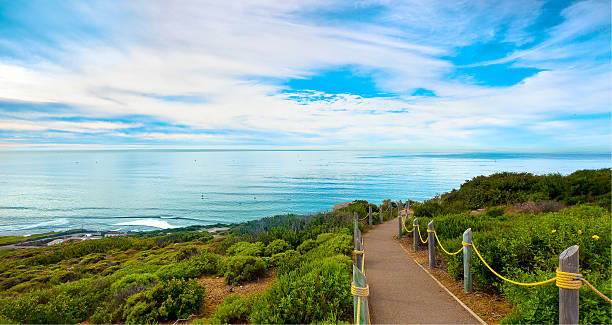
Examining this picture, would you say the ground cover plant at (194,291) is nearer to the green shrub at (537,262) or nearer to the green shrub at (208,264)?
the green shrub at (208,264)

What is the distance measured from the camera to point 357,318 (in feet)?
10.8

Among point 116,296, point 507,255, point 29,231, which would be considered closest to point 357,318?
point 507,255

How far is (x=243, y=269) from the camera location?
7273 mm

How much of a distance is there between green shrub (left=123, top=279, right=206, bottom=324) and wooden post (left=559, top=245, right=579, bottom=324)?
5481mm

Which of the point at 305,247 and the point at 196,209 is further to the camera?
the point at 196,209

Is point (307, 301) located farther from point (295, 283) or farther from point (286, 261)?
point (286, 261)

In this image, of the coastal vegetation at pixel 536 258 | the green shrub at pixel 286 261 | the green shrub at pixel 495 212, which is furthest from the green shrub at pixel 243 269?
the green shrub at pixel 495 212

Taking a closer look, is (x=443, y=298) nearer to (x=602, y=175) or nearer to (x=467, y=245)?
(x=467, y=245)

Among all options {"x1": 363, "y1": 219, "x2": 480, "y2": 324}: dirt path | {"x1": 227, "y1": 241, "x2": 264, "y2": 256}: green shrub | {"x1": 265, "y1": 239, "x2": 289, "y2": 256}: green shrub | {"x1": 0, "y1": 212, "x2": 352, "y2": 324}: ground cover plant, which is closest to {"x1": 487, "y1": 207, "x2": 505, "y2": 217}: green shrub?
{"x1": 363, "y1": 219, "x2": 480, "y2": 324}: dirt path

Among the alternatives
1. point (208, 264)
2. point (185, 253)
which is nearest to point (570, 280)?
point (208, 264)

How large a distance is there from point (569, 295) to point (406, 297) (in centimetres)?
301

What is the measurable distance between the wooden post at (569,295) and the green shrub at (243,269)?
595cm

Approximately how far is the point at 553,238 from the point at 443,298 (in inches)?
90.4

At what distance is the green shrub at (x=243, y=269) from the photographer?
23.6 feet
